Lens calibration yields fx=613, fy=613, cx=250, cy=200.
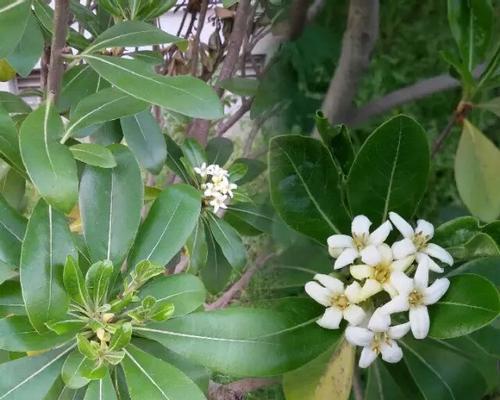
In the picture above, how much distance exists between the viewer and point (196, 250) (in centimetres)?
81

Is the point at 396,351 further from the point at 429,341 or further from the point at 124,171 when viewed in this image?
the point at 124,171

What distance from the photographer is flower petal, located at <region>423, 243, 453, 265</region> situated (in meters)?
0.56

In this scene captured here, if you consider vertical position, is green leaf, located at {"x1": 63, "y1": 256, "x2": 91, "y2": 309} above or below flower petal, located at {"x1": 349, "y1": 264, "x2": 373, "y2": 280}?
below

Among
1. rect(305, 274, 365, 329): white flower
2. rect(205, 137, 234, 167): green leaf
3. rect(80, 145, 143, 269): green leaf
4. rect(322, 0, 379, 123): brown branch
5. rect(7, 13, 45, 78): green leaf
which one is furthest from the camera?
rect(205, 137, 234, 167): green leaf

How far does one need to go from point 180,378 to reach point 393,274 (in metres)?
0.23

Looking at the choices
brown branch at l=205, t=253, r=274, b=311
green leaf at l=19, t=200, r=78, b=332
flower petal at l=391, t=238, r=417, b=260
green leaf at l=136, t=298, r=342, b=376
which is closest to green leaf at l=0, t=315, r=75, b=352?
green leaf at l=19, t=200, r=78, b=332

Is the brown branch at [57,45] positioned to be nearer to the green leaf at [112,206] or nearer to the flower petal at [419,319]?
the green leaf at [112,206]

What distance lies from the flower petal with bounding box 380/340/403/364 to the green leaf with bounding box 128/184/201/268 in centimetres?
25

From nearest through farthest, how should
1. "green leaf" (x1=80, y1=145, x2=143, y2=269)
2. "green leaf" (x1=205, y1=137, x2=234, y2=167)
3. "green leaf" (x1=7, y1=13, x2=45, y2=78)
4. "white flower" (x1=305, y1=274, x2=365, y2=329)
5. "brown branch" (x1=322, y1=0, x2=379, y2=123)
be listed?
1. "brown branch" (x1=322, y1=0, x2=379, y2=123)
2. "white flower" (x1=305, y1=274, x2=365, y2=329)
3. "green leaf" (x1=80, y1=145, x2=143, y2=269)
4. "green leaf" (x1=7, y1=13, x2=45, y2=78)
5. "green leaf" (x1=205, y1=137, x2=234, y2=167)

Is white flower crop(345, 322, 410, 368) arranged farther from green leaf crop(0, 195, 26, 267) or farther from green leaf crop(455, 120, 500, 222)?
green leaf crop(0, 195, 26, 267)

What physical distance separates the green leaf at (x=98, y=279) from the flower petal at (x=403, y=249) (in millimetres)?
273

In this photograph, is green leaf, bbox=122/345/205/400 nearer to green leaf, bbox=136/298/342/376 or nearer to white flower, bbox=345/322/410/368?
green leaf, bbox=136/298/342/376

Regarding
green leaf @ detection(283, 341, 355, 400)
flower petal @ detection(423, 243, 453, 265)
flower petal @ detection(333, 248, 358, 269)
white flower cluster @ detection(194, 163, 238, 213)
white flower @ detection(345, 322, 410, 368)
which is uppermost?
flower petal @ detection(423, 243, 453, 265)

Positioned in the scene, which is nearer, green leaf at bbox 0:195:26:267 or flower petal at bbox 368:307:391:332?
flower petal at bbox 368:307:391:332
